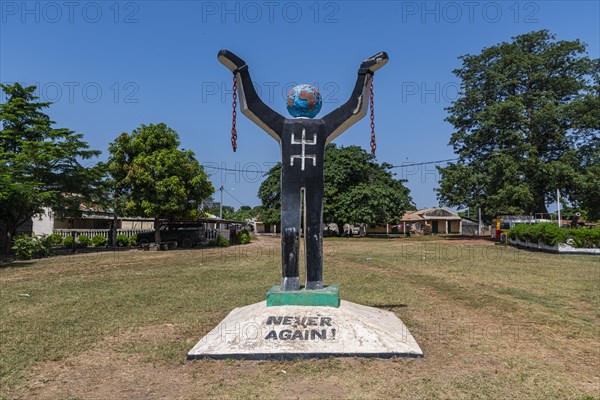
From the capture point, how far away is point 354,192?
39.2 metres

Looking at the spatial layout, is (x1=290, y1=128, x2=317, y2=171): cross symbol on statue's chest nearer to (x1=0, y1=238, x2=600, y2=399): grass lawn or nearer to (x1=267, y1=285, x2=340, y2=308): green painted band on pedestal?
(x1=267, y1=285, x2=340, y2=308): green painted band on pedestal

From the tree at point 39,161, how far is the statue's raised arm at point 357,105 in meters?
16.4

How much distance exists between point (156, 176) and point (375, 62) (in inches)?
718

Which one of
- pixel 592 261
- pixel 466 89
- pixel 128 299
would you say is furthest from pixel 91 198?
pixel 466 89

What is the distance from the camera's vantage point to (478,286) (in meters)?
10.7

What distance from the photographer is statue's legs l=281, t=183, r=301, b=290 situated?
6.12 m

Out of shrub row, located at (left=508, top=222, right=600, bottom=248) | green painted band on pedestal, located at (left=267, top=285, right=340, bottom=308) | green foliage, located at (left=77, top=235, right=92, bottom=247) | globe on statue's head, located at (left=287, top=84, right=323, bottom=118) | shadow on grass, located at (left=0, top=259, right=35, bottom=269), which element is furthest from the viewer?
green foliage, located at (left=77, top=235, right=92, bottom=247)

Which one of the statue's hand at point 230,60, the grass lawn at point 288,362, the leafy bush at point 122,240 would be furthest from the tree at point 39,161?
the statue's hand at point 230,60

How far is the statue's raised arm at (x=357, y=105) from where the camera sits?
652cm

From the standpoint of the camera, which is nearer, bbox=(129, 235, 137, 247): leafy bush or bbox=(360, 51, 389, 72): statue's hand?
bbox=(360, 51, 389, 72): statue's hand

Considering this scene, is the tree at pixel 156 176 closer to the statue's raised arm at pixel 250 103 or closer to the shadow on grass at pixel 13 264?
the shadow on grass at pixel 13 264

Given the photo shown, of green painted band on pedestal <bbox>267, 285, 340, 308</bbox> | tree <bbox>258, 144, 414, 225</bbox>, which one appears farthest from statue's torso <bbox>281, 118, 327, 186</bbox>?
tree <bbox>258, 144, 414, 225</bbox>

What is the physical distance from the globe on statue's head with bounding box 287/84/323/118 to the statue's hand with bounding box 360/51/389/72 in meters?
0.88

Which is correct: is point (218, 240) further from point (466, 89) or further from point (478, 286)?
point (466, 89)
